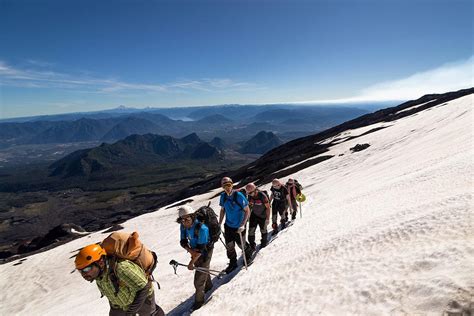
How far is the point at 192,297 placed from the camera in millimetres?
11266

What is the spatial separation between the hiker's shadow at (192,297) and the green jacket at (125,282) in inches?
179

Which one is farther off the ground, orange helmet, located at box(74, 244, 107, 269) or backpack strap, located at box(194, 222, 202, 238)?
orange helmet, located at box(74, 244, 107, 269)

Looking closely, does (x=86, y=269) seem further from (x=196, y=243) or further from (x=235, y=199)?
(x=235, y=199)

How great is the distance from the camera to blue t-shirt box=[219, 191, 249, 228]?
11172mm

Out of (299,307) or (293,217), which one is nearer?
(299,307)

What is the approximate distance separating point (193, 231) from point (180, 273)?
7598 millimetres

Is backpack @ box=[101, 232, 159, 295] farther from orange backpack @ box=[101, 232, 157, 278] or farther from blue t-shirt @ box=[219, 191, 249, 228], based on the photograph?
blue t-shirt @ box=[219, 191, 249, 228]

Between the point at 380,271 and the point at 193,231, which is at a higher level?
the point at 193,231

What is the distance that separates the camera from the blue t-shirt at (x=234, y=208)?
1117cm

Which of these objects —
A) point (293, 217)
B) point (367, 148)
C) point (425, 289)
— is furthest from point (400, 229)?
point (367, 148)

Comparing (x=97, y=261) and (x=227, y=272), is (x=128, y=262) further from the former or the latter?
(x=227, y=272)

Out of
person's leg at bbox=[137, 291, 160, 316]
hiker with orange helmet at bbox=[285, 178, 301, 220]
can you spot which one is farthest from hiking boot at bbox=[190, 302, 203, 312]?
hiker with orange helmet at bbox=[285, 178, 301, 220]

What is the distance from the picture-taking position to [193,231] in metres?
9.26

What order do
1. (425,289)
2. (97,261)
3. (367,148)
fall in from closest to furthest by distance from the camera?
(97,261) < (425,289) < (367,148)
